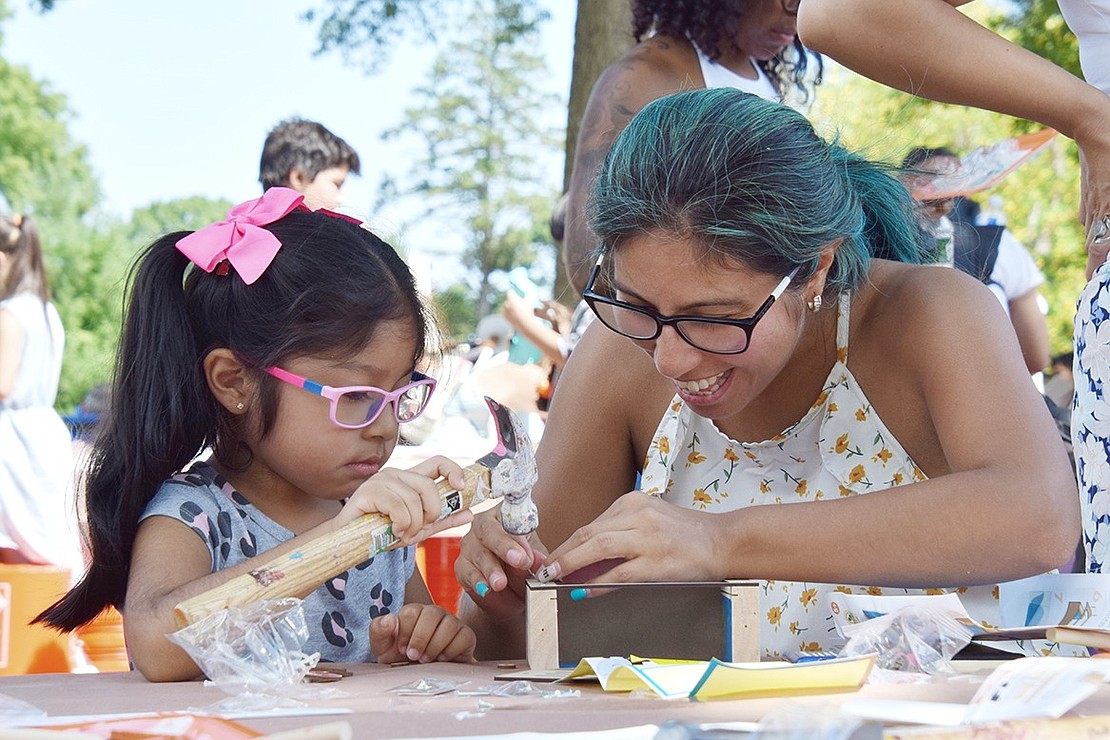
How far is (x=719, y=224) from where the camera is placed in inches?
65.4

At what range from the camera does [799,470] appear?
6.49 feet

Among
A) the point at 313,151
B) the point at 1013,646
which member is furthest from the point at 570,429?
the point at 313,151

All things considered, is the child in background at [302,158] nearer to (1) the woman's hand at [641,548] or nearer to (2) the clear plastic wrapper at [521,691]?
(1) the woman's hand at [641,548]

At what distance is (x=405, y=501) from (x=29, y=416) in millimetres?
4050

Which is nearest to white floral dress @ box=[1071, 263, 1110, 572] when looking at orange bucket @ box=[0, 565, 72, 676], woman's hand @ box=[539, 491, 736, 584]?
woman's hand @ box=[539, 491, 736, 584]

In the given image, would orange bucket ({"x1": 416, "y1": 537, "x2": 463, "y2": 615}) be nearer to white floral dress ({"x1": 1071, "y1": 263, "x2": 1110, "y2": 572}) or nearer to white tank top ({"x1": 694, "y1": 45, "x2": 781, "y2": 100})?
white tank top ({"x1": 694, "y1": 45, "x2": 781, "y2": 100})

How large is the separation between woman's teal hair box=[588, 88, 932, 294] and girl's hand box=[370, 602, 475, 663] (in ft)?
2.03

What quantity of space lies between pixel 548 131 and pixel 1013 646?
127 feet

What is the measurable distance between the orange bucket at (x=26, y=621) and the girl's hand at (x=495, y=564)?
2993mm

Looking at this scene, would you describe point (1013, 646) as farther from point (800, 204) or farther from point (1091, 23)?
point (1091, 23)

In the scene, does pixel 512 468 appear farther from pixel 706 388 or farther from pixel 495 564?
pixel 706 388

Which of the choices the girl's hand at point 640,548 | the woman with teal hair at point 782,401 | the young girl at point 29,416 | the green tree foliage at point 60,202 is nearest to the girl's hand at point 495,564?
the woman with teal hair at point 782,401

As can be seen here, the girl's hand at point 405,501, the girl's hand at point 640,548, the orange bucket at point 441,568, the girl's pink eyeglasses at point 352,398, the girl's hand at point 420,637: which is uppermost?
the girl's pink eyeglasses at point 352,398

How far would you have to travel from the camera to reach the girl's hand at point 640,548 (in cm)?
152
